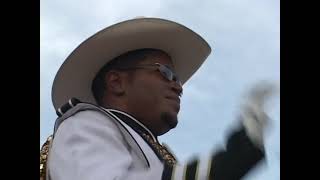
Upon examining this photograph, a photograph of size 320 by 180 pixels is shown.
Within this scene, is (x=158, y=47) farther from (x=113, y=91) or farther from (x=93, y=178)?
(x=93, y=178)

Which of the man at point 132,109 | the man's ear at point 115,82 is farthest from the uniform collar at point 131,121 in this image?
the man's ear at point 115,82

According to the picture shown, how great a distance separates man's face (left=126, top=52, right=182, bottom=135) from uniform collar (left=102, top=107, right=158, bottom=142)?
0.08ft

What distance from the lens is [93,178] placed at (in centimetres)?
371

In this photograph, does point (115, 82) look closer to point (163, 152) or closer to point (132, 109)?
point (132, 109)

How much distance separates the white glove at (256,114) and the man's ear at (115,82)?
2.68 ft

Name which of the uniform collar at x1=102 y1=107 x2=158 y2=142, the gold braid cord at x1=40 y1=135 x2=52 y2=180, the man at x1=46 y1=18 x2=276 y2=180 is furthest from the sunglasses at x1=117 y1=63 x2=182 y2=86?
the gold braid cord at x1=40 y1=135 x2=52 y2=180

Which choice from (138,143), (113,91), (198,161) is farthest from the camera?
(113,91)

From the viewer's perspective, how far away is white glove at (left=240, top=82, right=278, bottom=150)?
11.4 ft

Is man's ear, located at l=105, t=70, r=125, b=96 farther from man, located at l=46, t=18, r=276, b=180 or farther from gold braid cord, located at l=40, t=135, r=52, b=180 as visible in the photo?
gold braid cord, located at l=40, t=135, r=52, b=180

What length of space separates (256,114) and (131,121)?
0.75 meters

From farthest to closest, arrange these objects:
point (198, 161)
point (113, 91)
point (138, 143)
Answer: point (113, 91)
point (138, 143)
point (198, 161)

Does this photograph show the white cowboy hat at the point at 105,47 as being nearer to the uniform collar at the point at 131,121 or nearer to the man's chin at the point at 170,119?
the uniform collar at the point at 131,121
